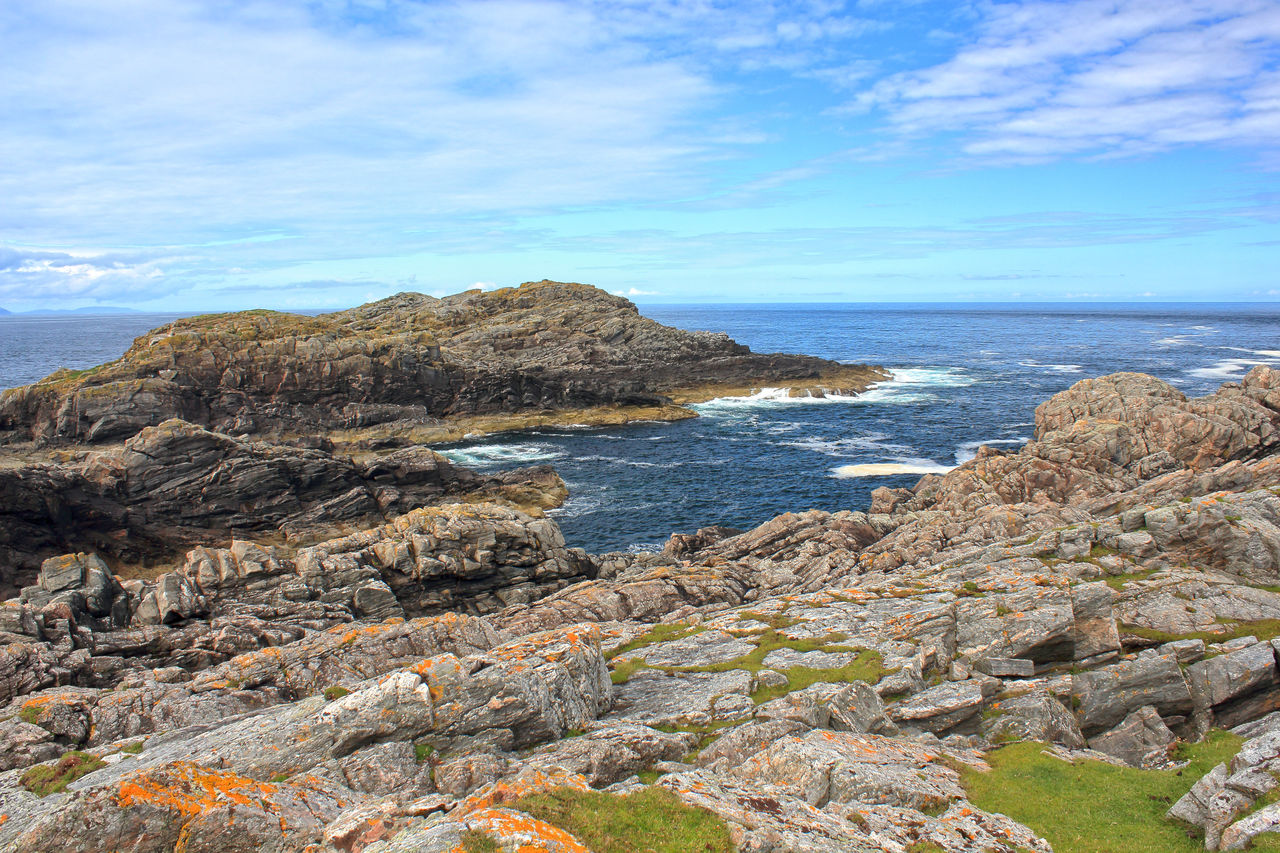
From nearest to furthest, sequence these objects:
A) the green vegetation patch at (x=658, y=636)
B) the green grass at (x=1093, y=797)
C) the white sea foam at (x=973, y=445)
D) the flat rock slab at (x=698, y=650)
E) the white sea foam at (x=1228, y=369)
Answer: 1. the green grass at (x=1093, y=797)
2. the flat rock slab at (x=698, y=650)
3. the green vegetation patch at (x=658, y=636)
4. the white sea foam at (x=973, y=445)
5. the white sea foam at (x=1228, y=369)

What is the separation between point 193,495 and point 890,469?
61.3 m

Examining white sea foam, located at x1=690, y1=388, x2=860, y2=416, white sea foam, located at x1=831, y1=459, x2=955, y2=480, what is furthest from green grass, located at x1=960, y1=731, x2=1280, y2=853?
white sea foam, located at x1=690, y1=388, x2=860, y2=416

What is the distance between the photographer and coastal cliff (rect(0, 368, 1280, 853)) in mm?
12344

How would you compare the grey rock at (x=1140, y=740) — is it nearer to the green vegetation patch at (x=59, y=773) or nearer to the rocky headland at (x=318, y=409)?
the green vegetation patch at (x=59, y=773)

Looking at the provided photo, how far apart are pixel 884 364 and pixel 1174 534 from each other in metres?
140

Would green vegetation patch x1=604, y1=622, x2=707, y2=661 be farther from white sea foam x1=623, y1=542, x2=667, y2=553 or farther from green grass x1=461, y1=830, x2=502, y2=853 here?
white sea foam x1=623, y1=542, x2=667, y2=553

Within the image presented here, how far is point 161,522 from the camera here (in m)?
50.4

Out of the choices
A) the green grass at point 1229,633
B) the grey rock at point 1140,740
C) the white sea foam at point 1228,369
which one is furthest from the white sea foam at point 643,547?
the white sea foam at point 1228,369

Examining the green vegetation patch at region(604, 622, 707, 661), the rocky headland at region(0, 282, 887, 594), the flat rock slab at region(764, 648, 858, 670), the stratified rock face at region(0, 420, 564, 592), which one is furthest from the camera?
the rocky headland at region(0, 282, 887, 594)

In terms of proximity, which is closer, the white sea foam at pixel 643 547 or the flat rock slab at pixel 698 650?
the flat rock slab at pixel 698 650

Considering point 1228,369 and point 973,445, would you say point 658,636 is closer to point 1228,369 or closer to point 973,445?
point 973,445

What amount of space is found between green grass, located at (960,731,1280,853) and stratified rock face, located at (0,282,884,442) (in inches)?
3288

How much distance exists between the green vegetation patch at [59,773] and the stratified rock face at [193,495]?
3649 centimetres

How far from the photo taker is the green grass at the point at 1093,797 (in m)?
12.9
